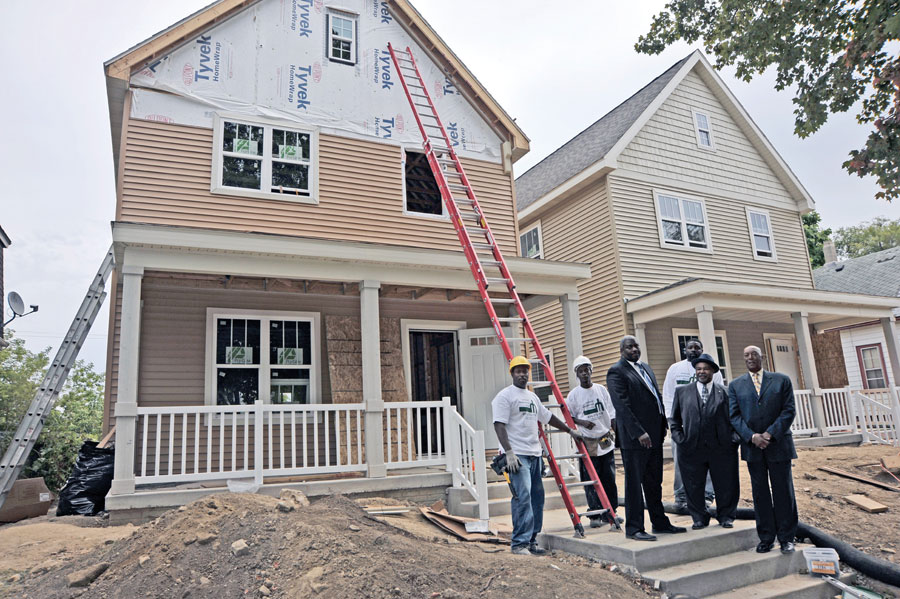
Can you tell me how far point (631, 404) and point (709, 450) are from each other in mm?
902

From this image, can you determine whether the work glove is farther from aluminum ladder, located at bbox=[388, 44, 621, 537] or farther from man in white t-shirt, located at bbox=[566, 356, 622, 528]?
man in white t-shirt, located at bbox=[566, 356, 622, 528]

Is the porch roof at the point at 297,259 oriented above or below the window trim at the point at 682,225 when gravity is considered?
below

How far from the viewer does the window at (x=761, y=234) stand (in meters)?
16.7

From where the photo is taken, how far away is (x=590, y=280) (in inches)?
555

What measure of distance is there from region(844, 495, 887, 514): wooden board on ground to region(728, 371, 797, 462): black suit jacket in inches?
131

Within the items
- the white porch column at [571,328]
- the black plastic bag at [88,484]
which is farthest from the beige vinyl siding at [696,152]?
the black plastic bag at [88,484]

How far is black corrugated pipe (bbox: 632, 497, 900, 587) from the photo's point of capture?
5.27 metres

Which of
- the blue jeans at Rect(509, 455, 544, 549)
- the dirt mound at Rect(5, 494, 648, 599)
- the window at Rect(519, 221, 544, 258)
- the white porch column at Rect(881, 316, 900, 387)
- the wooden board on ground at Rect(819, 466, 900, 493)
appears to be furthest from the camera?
the window at Rect(519, 221, 544, 258)

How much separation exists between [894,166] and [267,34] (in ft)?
31.5

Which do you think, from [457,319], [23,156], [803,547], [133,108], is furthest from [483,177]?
[23,156]

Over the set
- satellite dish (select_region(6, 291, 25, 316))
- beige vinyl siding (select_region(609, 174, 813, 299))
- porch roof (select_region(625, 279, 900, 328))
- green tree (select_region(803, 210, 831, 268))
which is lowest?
porch roof (select_region(625, 279, 900, 328))

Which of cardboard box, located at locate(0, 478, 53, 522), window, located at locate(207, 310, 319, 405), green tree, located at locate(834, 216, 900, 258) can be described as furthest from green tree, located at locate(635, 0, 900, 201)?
green tree, located at locate(834, 216, 900, 258)

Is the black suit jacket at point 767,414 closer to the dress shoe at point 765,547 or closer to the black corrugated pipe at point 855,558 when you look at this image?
the dress shoe at point 765,547

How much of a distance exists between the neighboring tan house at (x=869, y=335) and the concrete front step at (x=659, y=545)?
1485cm
